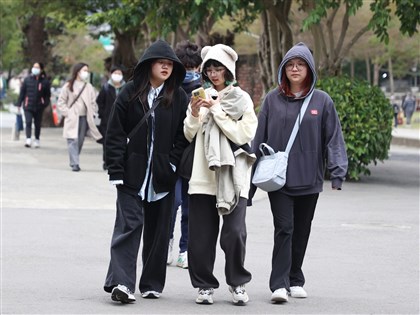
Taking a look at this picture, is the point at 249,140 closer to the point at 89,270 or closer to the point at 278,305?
the point at 278,305

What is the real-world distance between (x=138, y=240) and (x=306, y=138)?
141 cm

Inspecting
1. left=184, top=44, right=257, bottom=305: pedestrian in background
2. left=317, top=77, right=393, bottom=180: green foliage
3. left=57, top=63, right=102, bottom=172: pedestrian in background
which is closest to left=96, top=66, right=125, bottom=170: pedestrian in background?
left=57, top=63, right=102, bottom=172: pedestrian in background

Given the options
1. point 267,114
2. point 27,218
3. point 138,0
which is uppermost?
point 138,0

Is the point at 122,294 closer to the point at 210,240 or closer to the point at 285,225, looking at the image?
the point at 210,240

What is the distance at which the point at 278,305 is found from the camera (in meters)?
8.12

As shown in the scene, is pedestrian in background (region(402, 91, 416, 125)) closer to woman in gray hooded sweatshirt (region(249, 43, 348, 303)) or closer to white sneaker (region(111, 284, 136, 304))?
woman in gray hooded sweatshirt (region(249, 43, 348, 303))

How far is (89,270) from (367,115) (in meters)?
9.61

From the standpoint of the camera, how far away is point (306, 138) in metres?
8.23

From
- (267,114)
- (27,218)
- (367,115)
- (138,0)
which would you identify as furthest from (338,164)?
(138,0)

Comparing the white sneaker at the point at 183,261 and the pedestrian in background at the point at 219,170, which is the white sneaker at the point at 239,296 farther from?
the white sneaker at the point at 183,261

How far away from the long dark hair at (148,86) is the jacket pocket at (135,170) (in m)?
0.39

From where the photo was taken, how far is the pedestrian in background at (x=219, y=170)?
7887 millimetres

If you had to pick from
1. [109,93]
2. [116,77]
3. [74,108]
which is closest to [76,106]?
[74,108]

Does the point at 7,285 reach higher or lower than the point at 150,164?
lower
